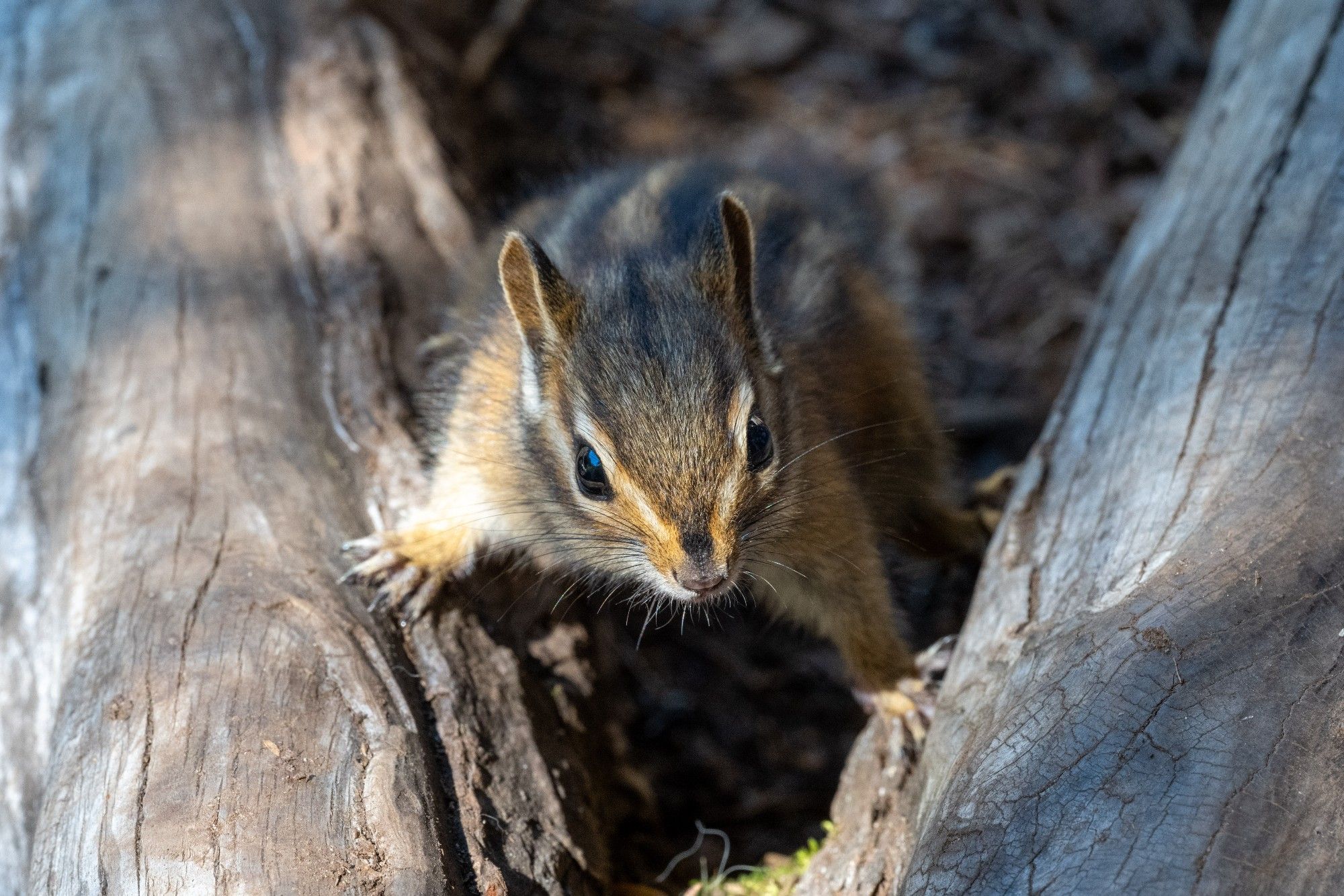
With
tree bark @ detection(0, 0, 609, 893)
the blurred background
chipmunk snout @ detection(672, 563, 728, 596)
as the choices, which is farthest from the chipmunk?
the blurred background

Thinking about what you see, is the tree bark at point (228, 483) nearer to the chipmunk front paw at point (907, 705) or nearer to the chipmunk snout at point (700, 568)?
the chipmunk snout at point (700, 568)

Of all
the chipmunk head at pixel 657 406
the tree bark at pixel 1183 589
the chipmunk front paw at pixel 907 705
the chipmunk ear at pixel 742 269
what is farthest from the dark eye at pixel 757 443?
the chipmunk front paw at pixel 907 705

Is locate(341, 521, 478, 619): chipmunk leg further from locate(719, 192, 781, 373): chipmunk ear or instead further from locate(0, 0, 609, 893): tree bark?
locate(719, 192, 781, 373): chipmunk ear

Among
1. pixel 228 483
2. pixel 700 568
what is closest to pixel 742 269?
pixel 700 568

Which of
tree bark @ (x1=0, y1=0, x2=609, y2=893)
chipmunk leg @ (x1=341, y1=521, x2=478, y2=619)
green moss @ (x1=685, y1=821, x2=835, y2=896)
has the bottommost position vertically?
green moss @ (x1=685, y1=821, x2=835, y2=896)

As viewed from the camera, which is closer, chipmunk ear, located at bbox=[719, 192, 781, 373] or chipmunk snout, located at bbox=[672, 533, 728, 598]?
chipmunk snout, located at bbox=[672, 533, 728, 598]

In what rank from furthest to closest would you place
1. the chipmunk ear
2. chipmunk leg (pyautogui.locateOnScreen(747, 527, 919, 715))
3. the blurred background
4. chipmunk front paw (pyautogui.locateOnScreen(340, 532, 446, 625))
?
the blurred background → chipmunk leg (pyautogui.locateOnScreen(747, 527, 919, 715)) → chipmunk front paw (pyautogui.locateOnScreen(340, 532, 446, 625)) → the chipmunk ear
